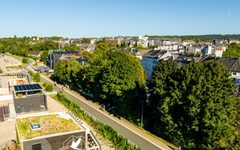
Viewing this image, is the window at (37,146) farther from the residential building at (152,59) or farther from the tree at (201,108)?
the residential building at (152,59)

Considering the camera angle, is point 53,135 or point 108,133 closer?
point 53,135

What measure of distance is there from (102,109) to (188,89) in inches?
802

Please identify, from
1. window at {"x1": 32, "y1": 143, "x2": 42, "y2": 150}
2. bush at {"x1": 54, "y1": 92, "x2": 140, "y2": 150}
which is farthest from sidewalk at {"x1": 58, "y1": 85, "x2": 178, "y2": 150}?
window at {"x1": 32, "y1": 143, "x2": 42, "y2": 150}

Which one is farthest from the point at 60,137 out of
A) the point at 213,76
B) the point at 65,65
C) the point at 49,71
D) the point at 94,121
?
the point at 49,71

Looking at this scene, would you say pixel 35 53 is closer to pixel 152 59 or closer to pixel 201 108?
pixel 152 59

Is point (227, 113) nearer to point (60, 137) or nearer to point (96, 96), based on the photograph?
point (60, 137)

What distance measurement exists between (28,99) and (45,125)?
44.6ft

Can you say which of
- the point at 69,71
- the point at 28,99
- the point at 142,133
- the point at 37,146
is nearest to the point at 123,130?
the point at 142,133

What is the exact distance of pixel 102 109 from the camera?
137ft

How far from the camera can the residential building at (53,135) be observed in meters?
23.0

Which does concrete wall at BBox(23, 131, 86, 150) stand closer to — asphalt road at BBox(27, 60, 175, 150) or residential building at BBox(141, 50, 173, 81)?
asphalt road at BBox(27, 60, 175, 150)

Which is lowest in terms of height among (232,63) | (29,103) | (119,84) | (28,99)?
(29,103)

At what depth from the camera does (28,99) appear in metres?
37.9

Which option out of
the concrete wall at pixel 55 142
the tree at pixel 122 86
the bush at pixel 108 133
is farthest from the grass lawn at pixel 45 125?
the tree at pixel 122 86
